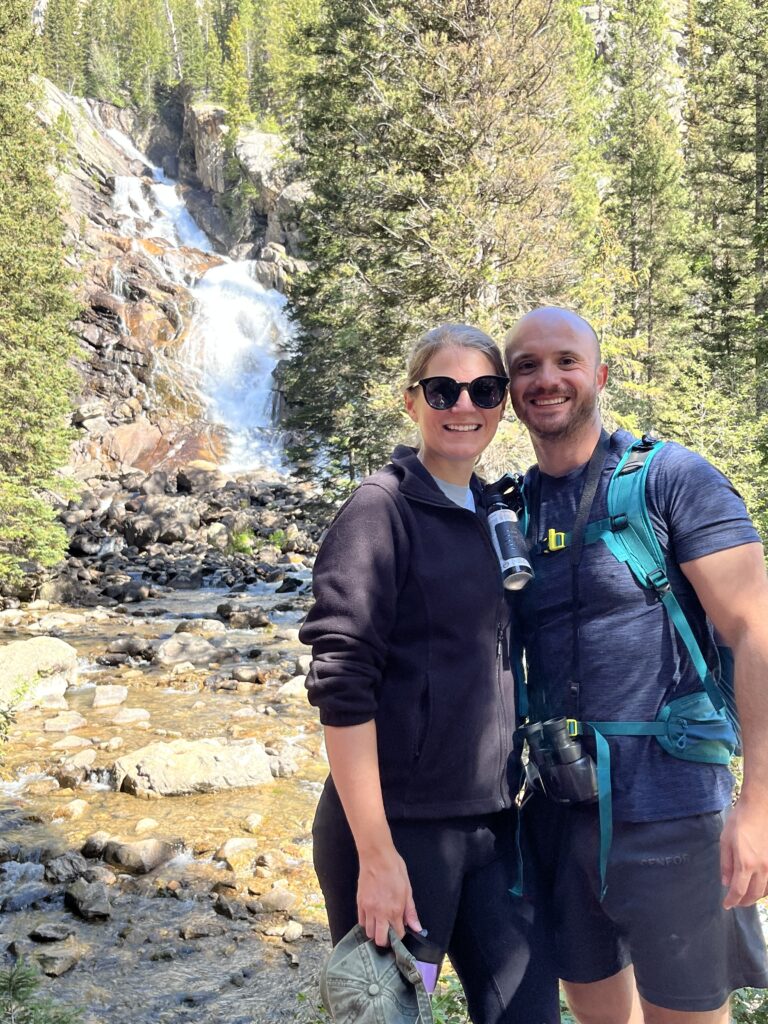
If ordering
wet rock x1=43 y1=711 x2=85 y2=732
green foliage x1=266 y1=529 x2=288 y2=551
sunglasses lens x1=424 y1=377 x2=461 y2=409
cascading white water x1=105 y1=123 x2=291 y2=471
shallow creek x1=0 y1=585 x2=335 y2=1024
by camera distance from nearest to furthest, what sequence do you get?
sunglasses lens x1=424 y1=377 x2=461 y2=409
shallow creek x1=0 y1=585 x2=335 y2=1024
wet rock x1=43 y1=711 x2=85 y2=732
green foliage x1=266 y1=529 x2=288 y2=551
cascading white water x1=105 y1=123 x2=291 y2=471

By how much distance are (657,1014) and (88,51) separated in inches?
3416

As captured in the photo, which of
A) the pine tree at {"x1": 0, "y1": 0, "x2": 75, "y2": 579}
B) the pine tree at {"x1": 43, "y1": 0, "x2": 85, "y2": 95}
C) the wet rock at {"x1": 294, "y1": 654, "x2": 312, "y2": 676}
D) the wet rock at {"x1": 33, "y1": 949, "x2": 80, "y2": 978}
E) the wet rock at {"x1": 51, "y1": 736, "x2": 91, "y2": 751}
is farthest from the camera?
the pine tree at {"x1": 43, "y1": 0, "x2": 85, "y2": 95}

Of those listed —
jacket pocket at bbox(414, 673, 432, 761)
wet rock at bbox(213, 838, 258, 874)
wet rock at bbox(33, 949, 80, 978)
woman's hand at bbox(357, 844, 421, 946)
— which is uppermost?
jacket pocket at bbox(414, 673, 432, 761)

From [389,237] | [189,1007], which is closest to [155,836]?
[189,1007]

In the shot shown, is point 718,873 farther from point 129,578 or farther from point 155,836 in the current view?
point 129,578

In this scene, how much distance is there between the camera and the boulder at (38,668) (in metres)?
9.61

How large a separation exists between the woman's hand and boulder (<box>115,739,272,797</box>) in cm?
584

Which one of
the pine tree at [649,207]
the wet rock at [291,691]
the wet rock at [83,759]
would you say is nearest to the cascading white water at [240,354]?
the pine tree at [649,207]

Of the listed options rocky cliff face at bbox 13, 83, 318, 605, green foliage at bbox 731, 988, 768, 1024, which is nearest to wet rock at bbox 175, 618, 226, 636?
rocky cliff face at bbox 13, 83, 318, 605

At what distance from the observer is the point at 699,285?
96.1 ft

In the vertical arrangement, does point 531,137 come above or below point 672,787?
above

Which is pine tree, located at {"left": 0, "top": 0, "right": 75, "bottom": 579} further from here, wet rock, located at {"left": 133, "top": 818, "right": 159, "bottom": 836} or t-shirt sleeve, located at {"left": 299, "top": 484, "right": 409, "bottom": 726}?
t-shirt sleeve, located at {"left": 299, "top": 484, "right": 409, "bottom": 726}

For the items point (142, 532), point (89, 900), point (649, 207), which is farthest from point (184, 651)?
point (649, 207)

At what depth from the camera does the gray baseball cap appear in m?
1.78
